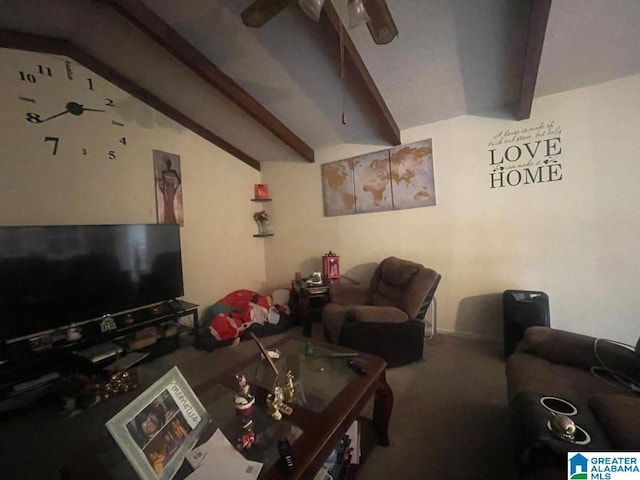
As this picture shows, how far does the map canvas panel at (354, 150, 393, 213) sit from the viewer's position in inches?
116

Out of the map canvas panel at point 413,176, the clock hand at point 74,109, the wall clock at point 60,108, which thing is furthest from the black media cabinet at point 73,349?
the map canvas panel at point 413,176

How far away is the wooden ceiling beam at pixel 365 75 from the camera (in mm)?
1624

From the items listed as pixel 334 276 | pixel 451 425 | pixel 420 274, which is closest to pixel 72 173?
pixel 334 276

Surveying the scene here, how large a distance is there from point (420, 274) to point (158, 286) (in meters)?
2.44

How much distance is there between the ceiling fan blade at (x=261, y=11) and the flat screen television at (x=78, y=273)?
1.91 m

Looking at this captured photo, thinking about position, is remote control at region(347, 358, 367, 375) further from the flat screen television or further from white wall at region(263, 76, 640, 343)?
the flat screen television

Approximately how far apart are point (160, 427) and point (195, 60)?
8.21ft

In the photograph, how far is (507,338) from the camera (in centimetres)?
212

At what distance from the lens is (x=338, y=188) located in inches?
129

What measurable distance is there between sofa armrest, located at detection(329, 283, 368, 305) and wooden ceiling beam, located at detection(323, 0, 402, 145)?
1691mm

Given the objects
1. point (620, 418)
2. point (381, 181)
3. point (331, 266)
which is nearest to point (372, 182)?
point (381, 181)

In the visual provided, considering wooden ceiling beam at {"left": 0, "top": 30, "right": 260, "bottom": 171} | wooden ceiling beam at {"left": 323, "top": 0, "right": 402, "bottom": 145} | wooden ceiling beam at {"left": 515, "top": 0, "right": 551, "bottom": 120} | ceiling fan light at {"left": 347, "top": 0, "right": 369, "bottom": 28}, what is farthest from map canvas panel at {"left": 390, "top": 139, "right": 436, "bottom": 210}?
wooden ceiling beam at {"left": 0, "top": 30, "right": 260, "bottom": 171}

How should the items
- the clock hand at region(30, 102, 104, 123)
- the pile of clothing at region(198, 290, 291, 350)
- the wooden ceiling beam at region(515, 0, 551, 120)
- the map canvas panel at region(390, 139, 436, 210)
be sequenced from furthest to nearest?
the map canvas panel at region(390, 139, 436, 210)
the pile of clothing at region(198, 290, 291, 350)
the clock hand at region(30, 102, 104, 123)
the wooden ceiling beam at region(515, 0, 551, 120)

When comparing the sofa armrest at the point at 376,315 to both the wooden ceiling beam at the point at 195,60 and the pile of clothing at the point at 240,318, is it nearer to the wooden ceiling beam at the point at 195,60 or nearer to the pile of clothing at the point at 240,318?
the pile of clothing at the point at 240,318
